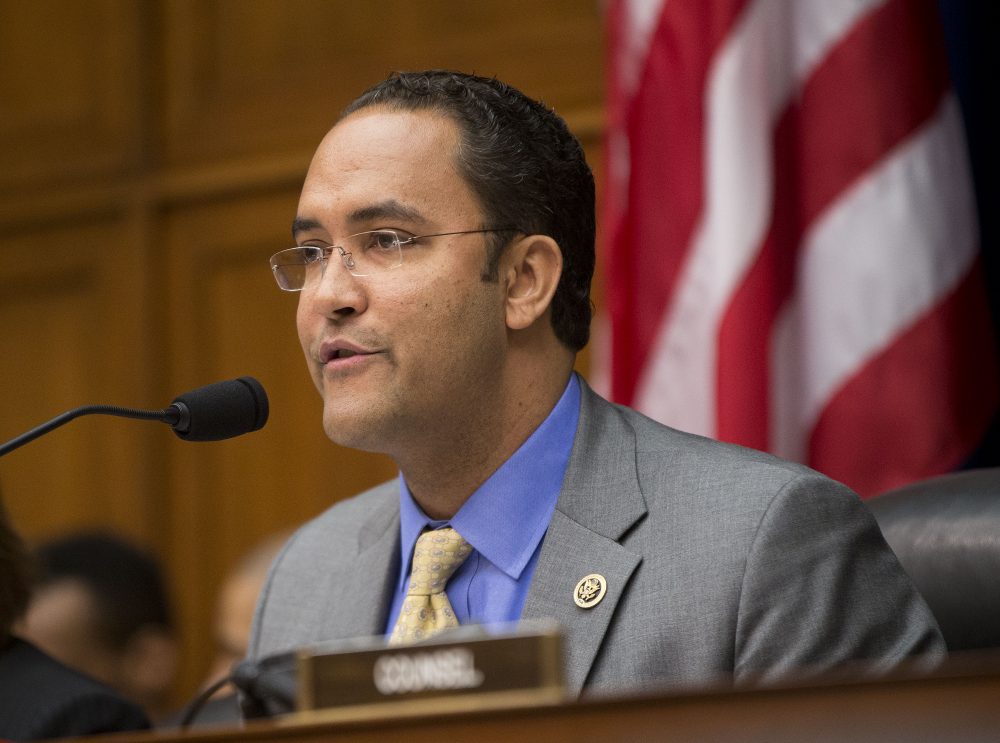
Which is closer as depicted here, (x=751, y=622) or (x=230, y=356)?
(x=751, y=622)

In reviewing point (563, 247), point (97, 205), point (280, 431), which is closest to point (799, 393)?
point (563, 247)

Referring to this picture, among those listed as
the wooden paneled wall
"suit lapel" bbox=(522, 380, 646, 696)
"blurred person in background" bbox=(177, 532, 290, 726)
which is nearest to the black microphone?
"suit lapel" bbox=(522, 380, 646, 696)

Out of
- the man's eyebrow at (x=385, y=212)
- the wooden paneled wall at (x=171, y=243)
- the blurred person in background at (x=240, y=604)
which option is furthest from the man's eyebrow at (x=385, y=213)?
the wooden paneled wall at (x=171, y=243)

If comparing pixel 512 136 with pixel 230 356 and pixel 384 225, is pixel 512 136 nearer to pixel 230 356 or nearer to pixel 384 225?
pixel 384 225

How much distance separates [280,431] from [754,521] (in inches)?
107

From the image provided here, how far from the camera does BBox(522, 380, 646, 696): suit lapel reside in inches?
72.9

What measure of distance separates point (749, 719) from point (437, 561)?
1.19 metres

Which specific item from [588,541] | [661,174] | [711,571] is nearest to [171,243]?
[661,174]

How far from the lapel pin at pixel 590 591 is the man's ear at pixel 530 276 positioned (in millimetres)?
419

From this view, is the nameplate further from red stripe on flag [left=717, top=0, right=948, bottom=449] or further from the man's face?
red stripe on flag [left=717, top=0, right=948, bottom=449]

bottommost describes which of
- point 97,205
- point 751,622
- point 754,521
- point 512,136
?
point 751,622

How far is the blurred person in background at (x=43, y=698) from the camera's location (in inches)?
86.4

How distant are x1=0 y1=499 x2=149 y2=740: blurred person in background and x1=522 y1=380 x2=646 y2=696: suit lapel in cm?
73

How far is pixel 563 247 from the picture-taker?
2.24 metres
